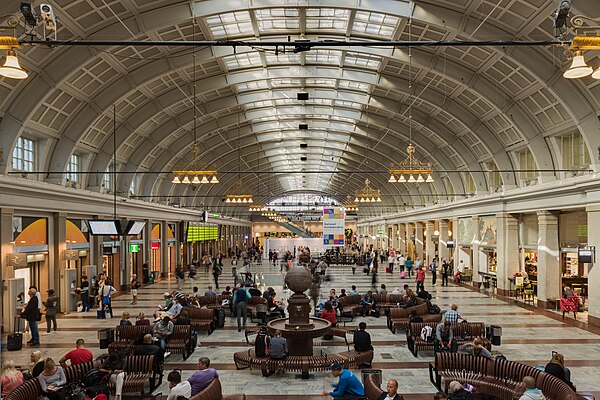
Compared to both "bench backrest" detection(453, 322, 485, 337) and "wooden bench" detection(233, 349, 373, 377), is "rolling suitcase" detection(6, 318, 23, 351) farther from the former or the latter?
"bench backrest" detection(453, 322, 485, 337)

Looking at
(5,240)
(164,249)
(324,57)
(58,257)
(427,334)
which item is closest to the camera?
(427,334)

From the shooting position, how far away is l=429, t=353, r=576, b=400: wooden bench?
8500 mm

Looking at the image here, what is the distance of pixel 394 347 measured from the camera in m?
14.3

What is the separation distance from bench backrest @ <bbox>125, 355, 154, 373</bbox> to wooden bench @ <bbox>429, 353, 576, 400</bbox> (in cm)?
578

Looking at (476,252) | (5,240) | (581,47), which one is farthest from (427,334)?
(476,252)

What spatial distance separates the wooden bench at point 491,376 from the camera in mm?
8500

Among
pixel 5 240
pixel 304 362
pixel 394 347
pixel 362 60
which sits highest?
pixel 362 60

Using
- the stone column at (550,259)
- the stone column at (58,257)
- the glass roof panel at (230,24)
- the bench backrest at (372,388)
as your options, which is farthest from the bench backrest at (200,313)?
the stone column at (550,259)

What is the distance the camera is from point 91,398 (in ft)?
30.1

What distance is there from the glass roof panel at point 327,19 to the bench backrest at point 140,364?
13049 mm

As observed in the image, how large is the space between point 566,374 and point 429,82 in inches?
650

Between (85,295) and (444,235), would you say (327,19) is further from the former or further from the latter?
(444,235)

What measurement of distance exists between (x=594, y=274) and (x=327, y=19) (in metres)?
12.9

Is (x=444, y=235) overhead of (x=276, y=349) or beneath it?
overhead
